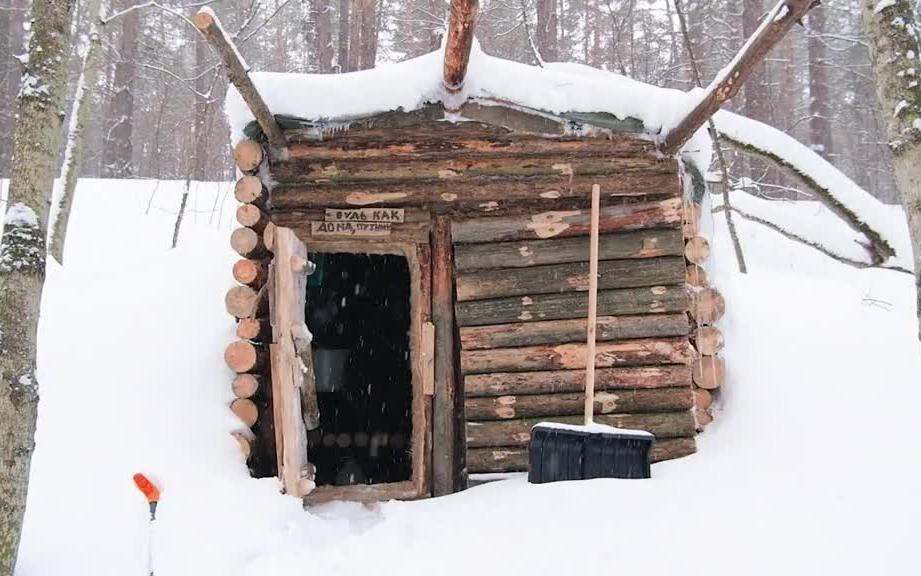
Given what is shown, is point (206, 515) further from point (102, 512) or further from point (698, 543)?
point (698, 543)

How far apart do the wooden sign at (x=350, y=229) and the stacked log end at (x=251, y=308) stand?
0.38 m

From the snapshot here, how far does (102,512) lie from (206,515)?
0.58 meters

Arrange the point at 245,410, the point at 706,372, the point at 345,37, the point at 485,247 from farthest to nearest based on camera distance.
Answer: the point at 345,37, the point at 706,372, the point at 485,247, the point at 245,410

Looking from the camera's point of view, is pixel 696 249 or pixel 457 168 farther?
pixel 696 249

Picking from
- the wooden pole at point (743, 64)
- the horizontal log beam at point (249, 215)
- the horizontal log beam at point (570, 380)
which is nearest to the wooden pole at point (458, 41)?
the wooden pole at point (743, 64)

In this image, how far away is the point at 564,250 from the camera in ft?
19.1

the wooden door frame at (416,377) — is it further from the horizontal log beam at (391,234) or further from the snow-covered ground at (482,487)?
the snow-covered ground at (482,487)

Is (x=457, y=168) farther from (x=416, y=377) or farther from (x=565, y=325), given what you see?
(x=416, y=377)

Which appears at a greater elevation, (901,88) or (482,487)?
(901,88)

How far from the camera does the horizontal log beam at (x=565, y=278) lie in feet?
19.0

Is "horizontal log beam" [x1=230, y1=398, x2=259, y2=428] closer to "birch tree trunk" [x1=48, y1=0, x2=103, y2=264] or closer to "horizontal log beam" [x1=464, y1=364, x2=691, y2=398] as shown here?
"horizontal log beam" [x1=464, y1=364, x2=691, y2=398]

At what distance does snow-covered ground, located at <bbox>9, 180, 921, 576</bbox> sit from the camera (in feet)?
13.4

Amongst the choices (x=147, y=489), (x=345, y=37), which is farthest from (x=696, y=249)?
(x=345, y=37)

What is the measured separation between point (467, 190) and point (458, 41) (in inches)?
67.3
